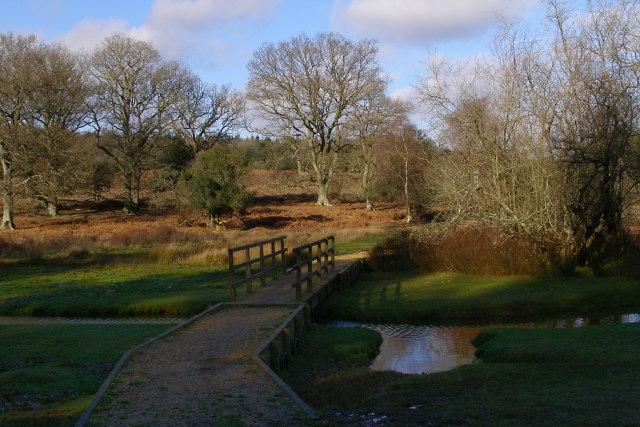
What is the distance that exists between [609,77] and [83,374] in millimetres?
15360

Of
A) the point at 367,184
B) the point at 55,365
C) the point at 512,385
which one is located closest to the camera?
the point at 512,385

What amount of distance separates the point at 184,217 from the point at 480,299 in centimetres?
3047

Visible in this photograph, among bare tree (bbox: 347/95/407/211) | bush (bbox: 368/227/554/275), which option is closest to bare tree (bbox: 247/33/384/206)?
bare tree (bbox: 347/95/407/211)

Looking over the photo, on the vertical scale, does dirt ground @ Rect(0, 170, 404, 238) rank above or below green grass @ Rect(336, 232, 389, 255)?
above

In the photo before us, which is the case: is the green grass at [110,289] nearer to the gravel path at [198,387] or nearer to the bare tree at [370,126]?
the gravel path at [198,387]

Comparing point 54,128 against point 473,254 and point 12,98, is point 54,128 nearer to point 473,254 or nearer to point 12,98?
point 12,98

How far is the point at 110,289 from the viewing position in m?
18.0

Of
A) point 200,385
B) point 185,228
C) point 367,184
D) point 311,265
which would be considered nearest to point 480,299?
point 311,265

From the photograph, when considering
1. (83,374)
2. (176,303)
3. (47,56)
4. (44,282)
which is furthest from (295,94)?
(83,374)

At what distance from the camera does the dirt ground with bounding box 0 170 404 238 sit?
39594 millimetres

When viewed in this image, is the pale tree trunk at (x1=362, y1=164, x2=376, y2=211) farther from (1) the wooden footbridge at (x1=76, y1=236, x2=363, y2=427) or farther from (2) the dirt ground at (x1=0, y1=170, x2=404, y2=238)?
(1) the wooden footbridge at (x1=76, y1=236, x2=363, y2=427)

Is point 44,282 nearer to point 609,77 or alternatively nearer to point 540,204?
point 540,204

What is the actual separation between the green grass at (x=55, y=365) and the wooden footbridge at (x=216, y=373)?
479 mm

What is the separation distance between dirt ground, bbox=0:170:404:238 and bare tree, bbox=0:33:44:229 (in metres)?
3.42
